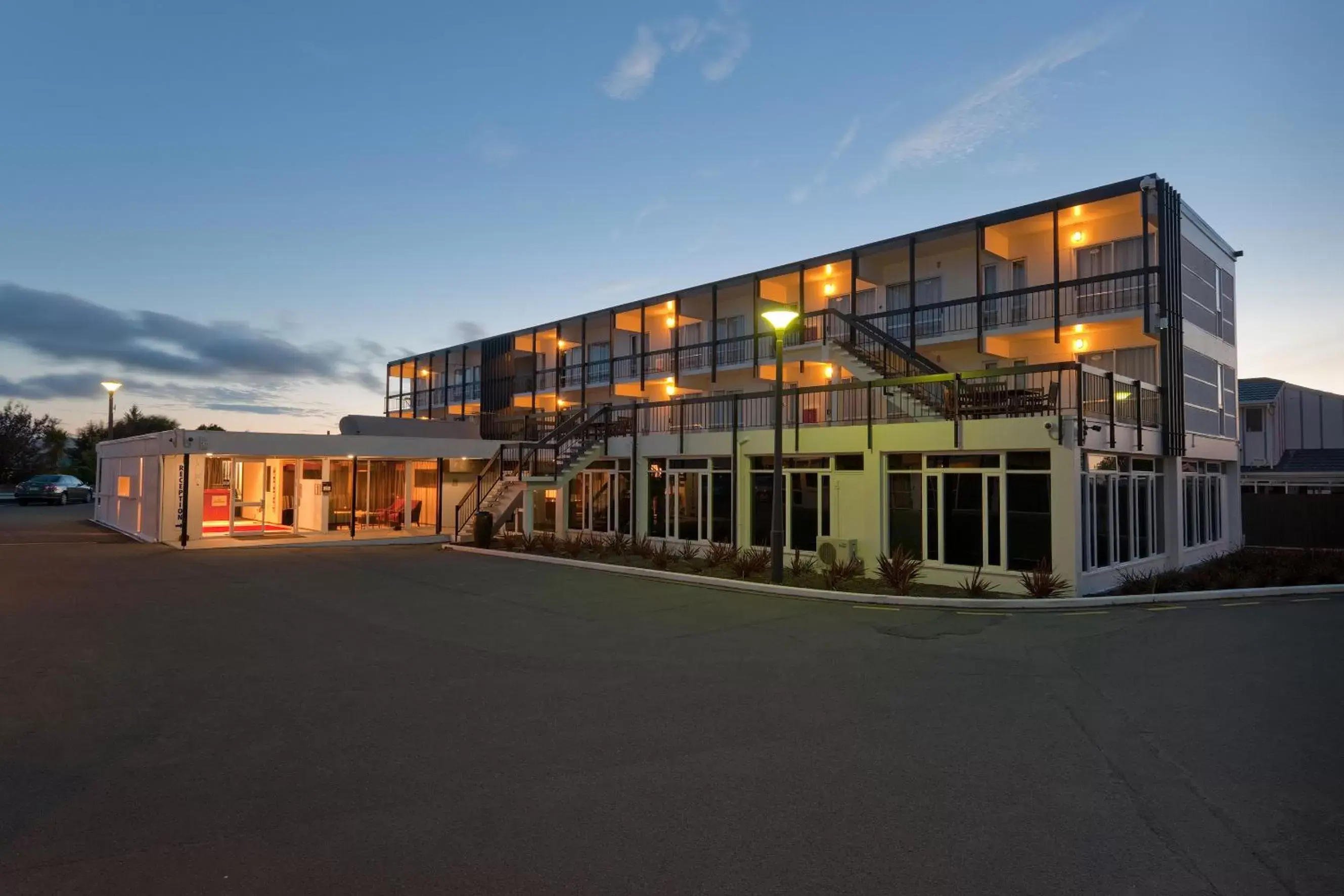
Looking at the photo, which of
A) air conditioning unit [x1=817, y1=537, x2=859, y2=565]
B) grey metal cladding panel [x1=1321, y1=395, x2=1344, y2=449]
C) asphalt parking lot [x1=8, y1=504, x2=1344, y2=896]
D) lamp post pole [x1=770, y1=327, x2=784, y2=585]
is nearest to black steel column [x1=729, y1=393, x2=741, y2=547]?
air conditioning unit [x1=817, y1=537, x2=859, y2=565]

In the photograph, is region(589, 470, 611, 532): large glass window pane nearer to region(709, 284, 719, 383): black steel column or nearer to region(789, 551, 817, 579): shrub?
region(709, 284, 719, 383): black steel column

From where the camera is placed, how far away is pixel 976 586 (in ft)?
43.8

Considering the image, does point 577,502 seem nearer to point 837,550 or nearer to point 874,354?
point 874,354

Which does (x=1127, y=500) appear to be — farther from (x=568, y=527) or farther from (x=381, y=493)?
(x=381, y=493)

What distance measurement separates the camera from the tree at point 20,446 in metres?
50.5

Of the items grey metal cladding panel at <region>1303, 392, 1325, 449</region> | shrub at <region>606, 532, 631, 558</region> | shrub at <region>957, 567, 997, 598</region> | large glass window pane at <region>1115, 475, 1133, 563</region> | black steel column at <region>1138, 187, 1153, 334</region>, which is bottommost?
shrub at <region>957, 567, 997, 598</region>

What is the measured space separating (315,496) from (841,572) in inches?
757

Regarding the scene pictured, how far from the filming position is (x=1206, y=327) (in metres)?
19.7

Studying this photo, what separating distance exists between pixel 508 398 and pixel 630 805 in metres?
33.9

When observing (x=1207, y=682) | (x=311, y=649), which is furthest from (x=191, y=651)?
(x=1207, y=682)

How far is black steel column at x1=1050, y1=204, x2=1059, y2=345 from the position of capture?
1806cm

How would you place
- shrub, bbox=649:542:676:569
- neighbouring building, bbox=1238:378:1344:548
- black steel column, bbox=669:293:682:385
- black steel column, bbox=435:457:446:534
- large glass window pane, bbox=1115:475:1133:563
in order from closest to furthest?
large glass window pane, bbox=1115:475:1133:563, shrub, bbox=649:542:676:569, neighbouring building, bbox=1238:378:1344:548, black steel column, bbox=435:457:446:534, black steel column, bbox=669:293:682:385

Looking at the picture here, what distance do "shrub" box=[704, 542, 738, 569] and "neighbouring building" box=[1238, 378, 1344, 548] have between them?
17.5 m

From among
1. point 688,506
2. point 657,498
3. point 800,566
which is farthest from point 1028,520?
point 657,498
